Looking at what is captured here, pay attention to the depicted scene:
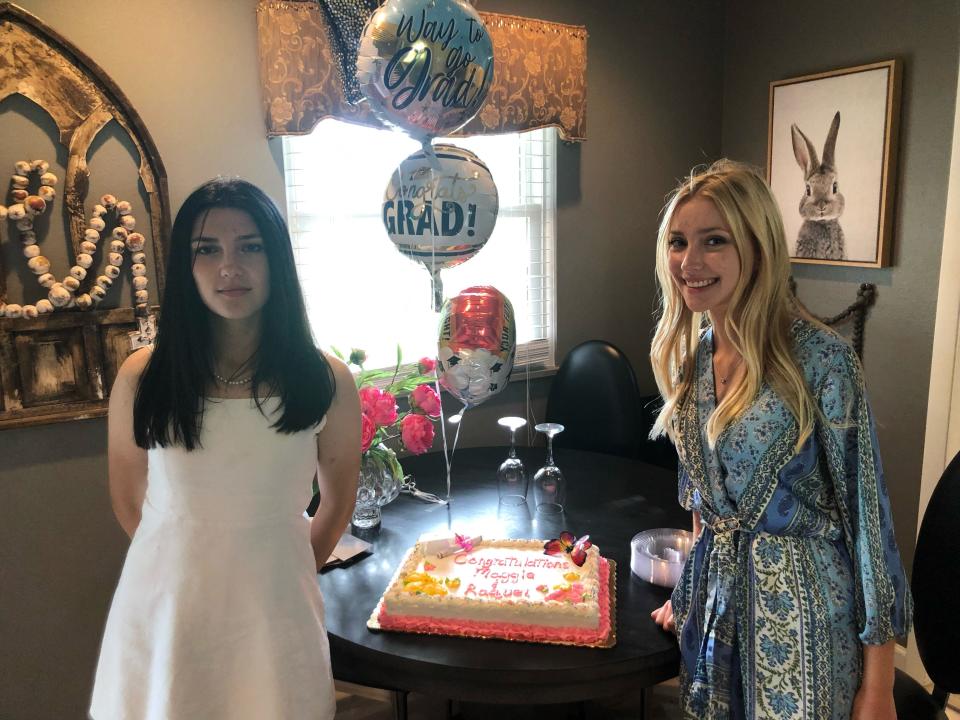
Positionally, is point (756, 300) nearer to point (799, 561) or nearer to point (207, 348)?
point (799, 561)

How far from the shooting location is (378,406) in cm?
180

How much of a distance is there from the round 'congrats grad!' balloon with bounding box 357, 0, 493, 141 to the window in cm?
60

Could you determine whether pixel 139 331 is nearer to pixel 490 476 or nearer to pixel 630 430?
pixel 490 476

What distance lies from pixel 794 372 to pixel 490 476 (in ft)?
4.03

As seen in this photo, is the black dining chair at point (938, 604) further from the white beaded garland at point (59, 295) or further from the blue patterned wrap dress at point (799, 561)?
the white beaded garland at point (59, 295)

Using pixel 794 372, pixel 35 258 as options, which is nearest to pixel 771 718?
pixel 794 372

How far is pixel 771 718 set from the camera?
4.13ft

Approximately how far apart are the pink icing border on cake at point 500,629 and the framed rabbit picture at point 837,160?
1946 mm

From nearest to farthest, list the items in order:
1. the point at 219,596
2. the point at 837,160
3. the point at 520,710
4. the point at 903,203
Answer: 1. the point at 219,596
2. the point at 520,710
3. the point at 903,203
4. the point at 837,160

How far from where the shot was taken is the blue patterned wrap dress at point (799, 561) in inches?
47.9

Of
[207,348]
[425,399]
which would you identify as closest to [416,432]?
[425,399]

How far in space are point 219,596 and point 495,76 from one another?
2.06m

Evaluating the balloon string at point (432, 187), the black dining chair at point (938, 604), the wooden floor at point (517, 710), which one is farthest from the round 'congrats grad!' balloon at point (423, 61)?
the wooden floor at point (517, 710)

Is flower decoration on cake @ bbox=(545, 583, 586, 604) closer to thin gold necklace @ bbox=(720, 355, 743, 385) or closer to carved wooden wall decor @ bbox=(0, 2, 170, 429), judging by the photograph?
thin gold necklace @ bbox=(720, 355, 743, 385)
